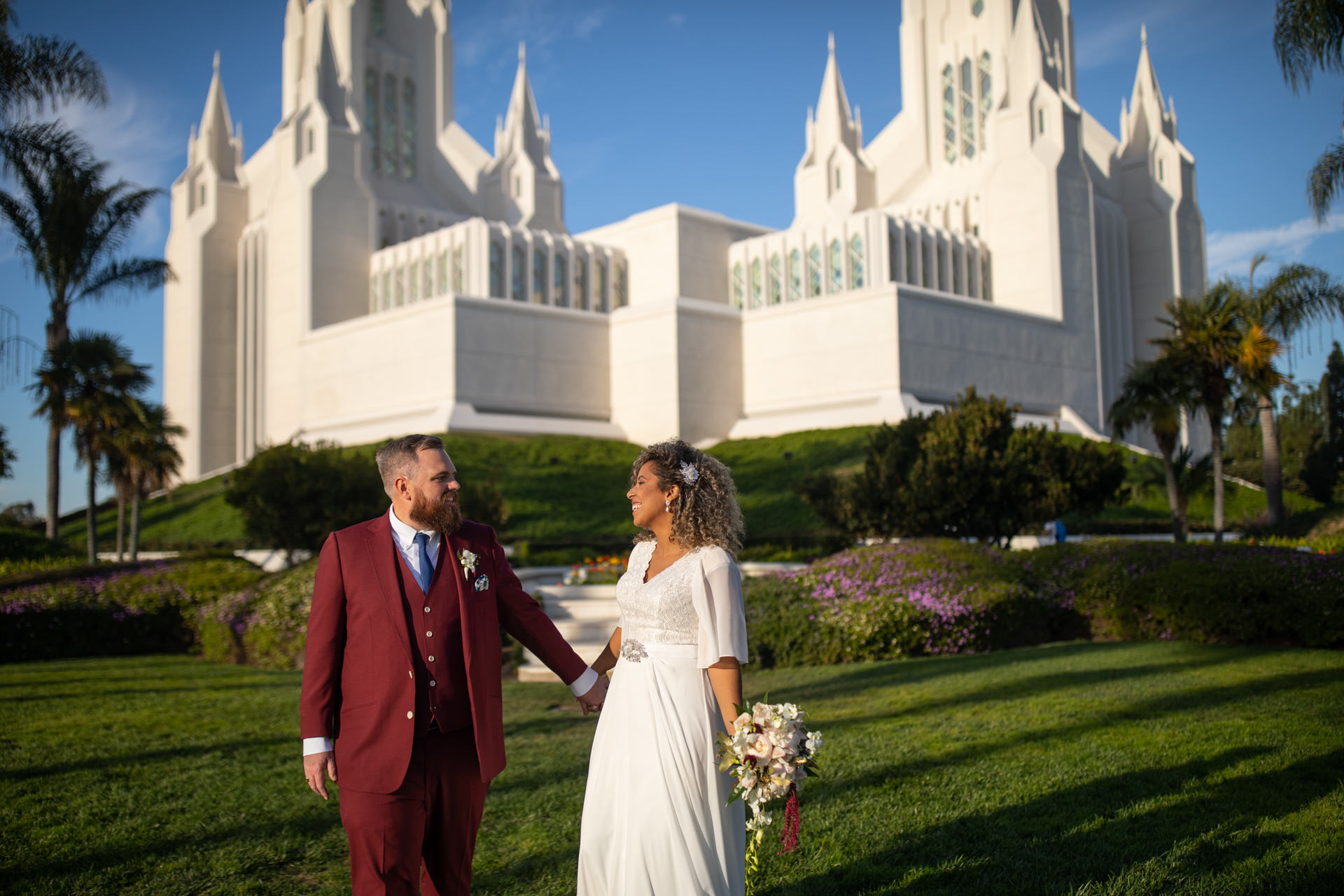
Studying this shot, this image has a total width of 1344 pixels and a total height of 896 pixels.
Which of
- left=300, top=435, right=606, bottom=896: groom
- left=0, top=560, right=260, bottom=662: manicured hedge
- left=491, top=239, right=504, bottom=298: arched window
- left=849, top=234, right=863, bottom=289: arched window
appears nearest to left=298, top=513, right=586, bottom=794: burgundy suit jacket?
left=300, top=435, right=606, bottom=896: groom

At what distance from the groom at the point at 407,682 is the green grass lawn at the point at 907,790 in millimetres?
1393

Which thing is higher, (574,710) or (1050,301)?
(1050,301)

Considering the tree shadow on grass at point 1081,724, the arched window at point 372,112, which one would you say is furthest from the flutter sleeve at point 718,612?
the arched window at point 372,112

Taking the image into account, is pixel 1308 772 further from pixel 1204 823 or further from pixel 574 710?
pixel 574 710

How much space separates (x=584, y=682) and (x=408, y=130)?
46271 mm

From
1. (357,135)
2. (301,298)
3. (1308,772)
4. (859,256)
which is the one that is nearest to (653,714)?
(1308,772)

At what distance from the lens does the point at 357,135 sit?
40250 mm

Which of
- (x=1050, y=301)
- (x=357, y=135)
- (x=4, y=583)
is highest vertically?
(x=357, y=135)

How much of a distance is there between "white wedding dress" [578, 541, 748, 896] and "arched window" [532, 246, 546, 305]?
3516 cm

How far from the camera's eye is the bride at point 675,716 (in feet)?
11.2

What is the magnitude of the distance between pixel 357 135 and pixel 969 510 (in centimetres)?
3200

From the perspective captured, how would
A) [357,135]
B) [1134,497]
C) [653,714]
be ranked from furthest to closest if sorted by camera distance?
[357,135] → [1134,497] → [653,714]

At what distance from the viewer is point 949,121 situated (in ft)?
145

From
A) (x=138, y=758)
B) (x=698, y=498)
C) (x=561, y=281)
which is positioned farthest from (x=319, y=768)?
(x=561, y=281)
